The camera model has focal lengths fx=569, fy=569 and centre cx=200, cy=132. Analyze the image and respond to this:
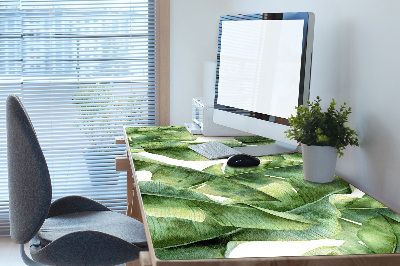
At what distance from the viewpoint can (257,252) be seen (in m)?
1.19

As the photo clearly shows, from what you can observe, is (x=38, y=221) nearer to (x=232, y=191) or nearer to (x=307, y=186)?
(x=232, y=191)

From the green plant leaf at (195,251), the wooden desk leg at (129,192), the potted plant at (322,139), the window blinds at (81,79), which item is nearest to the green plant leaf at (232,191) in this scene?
the potted plant at (322,139)

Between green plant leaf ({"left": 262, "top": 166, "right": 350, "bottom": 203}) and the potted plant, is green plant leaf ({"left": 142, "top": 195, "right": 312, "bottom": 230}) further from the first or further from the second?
the potted plant

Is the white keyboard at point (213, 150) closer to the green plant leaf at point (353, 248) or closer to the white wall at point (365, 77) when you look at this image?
the white wall at point (365, 77)

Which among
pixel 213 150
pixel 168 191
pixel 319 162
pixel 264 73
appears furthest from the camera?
pixel 213 150

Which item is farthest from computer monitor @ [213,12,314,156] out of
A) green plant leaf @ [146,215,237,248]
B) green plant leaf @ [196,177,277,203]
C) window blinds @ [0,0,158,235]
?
window blinds @ [0,0,158,235]

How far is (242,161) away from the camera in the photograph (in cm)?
199

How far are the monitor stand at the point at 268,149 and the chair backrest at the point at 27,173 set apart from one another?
2.66ft

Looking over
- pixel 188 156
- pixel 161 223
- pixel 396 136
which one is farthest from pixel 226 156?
pixel 161 223

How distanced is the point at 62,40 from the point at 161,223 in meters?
2.39

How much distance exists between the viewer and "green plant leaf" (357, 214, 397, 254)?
4.04ft

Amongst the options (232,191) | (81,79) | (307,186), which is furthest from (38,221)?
(81,79)

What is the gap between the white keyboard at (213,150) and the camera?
2.17m

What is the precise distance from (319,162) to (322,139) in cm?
8
